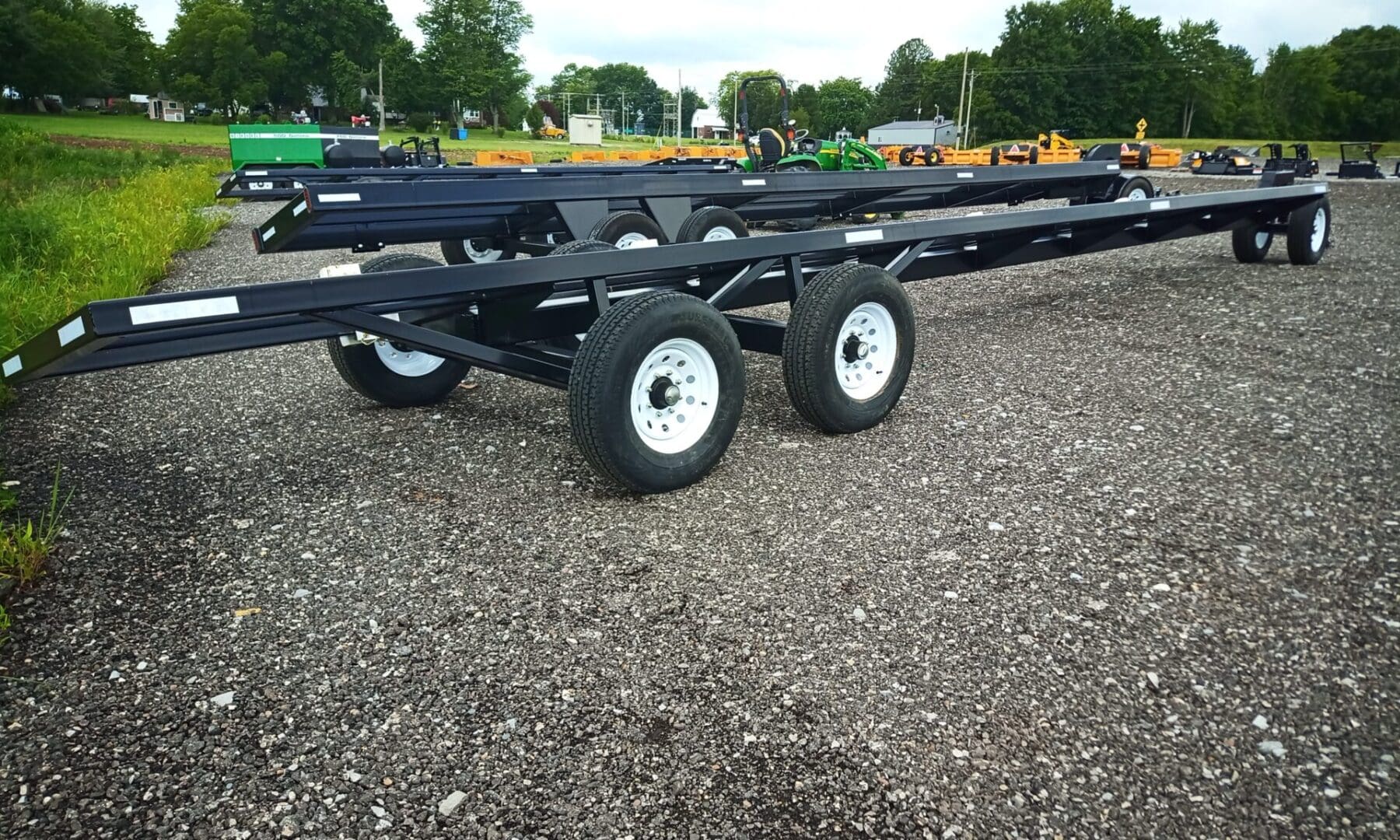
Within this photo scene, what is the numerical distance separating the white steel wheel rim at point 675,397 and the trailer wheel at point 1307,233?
8.04m

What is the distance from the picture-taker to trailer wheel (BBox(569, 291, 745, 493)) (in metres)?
3.36

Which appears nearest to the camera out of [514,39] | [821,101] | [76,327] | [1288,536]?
[76,327]

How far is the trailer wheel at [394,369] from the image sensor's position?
461cm

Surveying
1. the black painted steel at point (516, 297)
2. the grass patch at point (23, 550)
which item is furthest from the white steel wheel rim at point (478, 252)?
the grass patch at point (23, 550)

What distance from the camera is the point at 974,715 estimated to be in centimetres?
234

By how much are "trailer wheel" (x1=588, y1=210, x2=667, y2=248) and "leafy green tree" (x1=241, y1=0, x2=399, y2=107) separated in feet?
307

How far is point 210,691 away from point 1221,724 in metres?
2.68

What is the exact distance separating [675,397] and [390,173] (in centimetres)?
677

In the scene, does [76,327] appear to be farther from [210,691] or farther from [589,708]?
[589,708]

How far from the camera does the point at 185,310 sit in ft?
9.16

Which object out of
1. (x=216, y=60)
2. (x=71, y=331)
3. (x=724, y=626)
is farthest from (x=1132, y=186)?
(x=216, y=60)

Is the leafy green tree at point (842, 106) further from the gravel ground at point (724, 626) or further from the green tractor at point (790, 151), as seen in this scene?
the gravel ground at point (724, 626)

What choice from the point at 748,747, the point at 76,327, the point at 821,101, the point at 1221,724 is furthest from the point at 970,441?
the point at 821,101

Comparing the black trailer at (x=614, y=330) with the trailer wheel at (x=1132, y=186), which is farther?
the trailer wheel at (x=1132, y=186)
